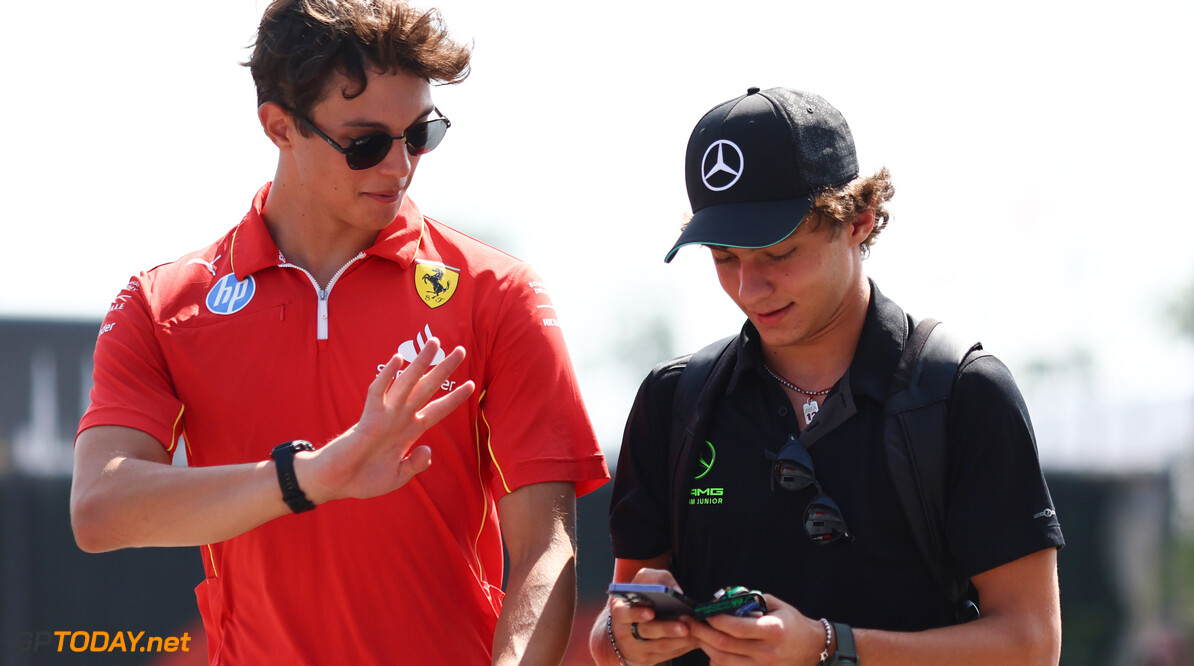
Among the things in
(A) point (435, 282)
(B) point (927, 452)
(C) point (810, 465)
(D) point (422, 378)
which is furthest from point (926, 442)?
(A) point (435, 282)

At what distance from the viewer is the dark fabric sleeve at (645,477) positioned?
2924 millimetres

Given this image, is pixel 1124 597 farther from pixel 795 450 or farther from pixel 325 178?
pixel 325 178

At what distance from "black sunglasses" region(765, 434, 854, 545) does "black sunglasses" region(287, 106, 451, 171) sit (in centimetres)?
133

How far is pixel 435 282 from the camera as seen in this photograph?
125 inches

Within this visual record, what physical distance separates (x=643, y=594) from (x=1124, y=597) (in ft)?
26.7

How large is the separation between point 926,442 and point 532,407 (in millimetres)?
1061

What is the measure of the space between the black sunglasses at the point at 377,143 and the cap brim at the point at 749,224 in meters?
0.83

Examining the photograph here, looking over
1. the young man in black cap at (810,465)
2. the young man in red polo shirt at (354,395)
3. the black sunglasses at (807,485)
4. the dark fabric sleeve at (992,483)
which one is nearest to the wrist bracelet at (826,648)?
the young man in black cap at (810,465)

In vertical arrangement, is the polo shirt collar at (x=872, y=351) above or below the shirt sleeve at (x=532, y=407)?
above

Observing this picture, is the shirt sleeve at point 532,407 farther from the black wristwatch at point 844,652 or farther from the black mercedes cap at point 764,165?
the black wristwatch at point 844,652

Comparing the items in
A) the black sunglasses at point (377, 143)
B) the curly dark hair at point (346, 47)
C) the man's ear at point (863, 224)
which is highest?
the curly dark hair at point (346, 47)

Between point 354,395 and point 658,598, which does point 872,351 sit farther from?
point 354,395

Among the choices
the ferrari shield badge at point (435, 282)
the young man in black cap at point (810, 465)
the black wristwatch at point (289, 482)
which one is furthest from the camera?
the ferrari shield badge at point (435, 282)

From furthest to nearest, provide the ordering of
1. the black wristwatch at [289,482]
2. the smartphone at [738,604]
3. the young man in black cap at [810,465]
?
the black wristwatch at [289,482] < the young man in black cap at [810,465] < the smartphone at [738,604]
